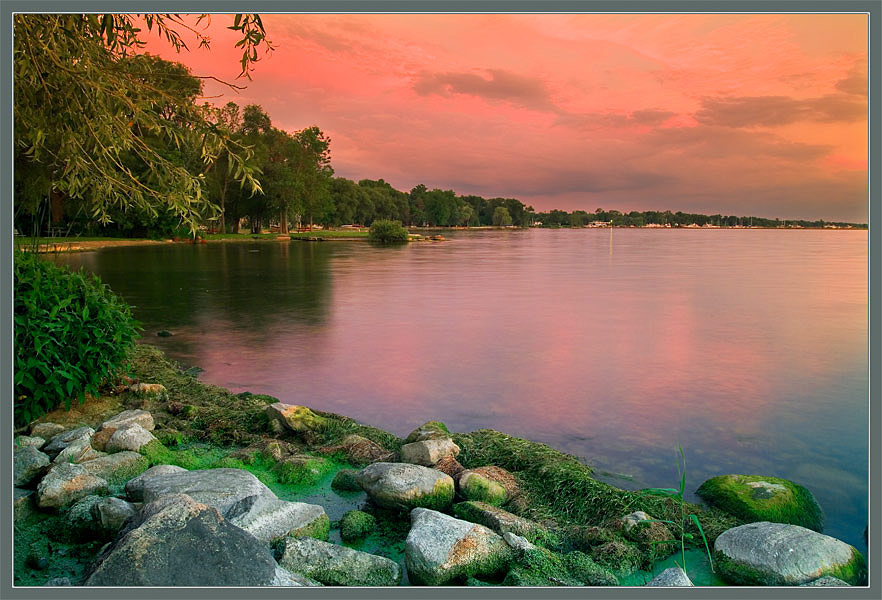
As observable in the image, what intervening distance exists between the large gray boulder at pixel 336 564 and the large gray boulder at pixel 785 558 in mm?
2120

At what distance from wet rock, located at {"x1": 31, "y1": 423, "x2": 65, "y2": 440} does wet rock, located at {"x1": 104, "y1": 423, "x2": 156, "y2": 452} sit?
730mm

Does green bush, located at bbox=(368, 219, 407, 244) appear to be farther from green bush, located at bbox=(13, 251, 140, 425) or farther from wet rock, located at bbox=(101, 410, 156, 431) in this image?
wet rock, located at bbox=(101, 410, 156, 431)

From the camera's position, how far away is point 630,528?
4.20 meters

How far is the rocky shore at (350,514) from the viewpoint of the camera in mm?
3320

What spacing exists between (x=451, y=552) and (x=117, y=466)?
3014 mm

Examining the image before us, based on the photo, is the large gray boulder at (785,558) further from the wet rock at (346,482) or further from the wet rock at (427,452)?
the wet rock at (346,482)

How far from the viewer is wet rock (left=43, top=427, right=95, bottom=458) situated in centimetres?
541

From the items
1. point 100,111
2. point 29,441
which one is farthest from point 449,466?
point 100,111

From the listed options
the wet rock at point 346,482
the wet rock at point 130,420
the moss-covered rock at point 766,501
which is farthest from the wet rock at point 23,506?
the moss-covered rock at point 766,501

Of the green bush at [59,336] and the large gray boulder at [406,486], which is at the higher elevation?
the green bush at [59,336]

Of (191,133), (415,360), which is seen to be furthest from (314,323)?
(191,133)

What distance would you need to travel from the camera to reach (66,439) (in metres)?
5.54

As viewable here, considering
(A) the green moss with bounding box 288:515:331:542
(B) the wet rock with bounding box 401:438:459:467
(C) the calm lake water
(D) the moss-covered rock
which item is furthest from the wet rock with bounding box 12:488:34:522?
(D) the moss-covered rock

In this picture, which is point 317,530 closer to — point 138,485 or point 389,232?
point 138,485
